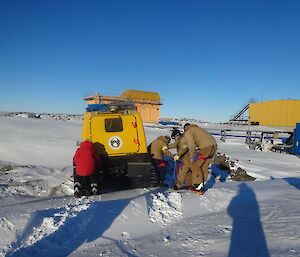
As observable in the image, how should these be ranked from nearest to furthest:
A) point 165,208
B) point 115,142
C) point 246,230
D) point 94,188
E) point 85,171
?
point 246,230
point 165,208
point 85,171
point 94,188
point 115,142

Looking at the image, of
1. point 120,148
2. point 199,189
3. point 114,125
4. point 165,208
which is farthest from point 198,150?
point 114,125

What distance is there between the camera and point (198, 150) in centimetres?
530

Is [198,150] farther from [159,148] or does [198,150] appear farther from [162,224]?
[162,224]

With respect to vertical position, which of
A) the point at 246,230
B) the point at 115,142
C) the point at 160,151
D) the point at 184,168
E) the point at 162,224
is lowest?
the point at 162,224

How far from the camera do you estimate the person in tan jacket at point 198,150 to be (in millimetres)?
5104

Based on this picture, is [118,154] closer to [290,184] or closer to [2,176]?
[2,176]

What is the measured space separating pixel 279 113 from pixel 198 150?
1322 inches

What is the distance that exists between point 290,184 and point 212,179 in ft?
9.97

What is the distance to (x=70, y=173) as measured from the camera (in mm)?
7859

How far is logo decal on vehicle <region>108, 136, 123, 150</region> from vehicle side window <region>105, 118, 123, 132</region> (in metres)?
0.24

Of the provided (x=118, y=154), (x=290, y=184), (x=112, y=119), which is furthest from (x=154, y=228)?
(x=290, y=184)

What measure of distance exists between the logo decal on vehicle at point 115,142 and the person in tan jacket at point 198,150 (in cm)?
195

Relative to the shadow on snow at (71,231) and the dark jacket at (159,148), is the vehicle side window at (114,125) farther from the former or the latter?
the shadow on snow at (71,231)

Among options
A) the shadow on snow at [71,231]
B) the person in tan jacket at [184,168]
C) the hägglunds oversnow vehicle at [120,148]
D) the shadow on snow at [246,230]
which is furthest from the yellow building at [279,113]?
the shadow on snow at [71,231]
